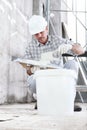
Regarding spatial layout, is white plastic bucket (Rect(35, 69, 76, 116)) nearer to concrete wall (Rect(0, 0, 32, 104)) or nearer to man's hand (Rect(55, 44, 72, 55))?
man's hand (Rect(55, 44, 72, 55))

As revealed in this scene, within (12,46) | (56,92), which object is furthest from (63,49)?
(12,46)

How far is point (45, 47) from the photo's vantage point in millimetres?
2451

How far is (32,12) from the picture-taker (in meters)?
4.57

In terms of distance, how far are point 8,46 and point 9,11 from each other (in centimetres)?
36

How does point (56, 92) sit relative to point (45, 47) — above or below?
below

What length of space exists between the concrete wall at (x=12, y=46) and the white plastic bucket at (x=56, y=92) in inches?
51.6

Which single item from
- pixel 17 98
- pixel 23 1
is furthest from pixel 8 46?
pixel 23 1

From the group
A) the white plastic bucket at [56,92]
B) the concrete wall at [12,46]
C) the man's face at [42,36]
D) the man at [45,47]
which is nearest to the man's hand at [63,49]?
the man at [45,47]

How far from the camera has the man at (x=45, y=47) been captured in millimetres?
2297

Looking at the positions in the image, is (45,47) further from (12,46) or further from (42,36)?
(12,46)

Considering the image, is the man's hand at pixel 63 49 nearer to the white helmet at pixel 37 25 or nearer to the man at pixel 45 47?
the man at pixel 45 47

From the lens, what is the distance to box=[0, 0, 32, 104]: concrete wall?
10.6ft

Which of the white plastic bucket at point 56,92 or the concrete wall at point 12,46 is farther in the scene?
the concrete wall at point 12,46

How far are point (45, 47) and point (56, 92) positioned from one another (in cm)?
62
